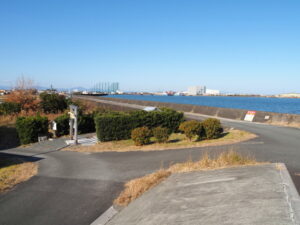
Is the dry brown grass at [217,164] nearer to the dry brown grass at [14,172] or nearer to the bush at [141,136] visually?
the dry brown grass at [14,172]

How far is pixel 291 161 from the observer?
30.7 feet

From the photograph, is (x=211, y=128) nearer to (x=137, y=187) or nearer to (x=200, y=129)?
(x=200, y=129)

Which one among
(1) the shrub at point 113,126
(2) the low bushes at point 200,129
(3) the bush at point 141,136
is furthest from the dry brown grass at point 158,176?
(1) the shrub at point 113,126

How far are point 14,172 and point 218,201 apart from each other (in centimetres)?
873

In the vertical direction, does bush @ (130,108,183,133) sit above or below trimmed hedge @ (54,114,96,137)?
above

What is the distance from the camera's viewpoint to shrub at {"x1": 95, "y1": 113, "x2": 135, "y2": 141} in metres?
16.6

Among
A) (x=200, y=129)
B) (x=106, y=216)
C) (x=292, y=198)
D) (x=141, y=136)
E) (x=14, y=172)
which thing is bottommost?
(x=14, y=172)

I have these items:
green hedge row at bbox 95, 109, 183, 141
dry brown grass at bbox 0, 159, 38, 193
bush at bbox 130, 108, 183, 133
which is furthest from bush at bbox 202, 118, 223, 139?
dry brown grass at bbox 0, 159, 38, 193

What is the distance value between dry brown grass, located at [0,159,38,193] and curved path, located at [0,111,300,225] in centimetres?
35

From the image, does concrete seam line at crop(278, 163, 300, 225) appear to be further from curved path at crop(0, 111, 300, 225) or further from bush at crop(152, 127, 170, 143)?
bush at crop(152, 127, 170, 143)

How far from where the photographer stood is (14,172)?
999cm

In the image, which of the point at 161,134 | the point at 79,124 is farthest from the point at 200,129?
the point at 79,124

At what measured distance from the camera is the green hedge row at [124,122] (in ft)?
54.4

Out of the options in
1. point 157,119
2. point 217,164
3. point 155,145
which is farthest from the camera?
point 157,119
